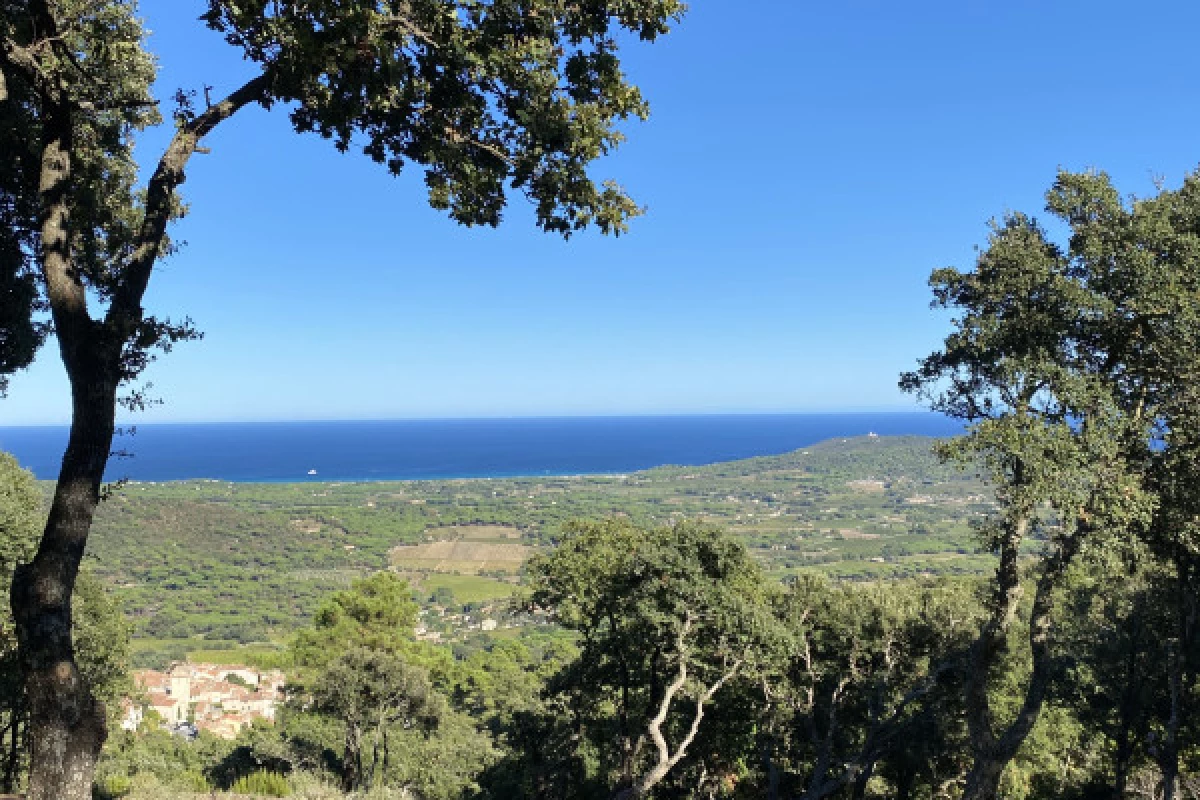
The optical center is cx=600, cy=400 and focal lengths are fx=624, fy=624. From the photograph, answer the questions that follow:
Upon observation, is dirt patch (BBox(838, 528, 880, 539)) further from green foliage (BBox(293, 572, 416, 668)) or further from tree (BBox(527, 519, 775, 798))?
tree (BBox(527, 519, 775, 798))

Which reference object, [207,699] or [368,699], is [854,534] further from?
[368,699]

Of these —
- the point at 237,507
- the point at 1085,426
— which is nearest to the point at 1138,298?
the point at 1085,426

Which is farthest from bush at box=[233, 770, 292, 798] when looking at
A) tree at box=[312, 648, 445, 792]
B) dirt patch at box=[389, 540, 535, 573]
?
dirt patch at box=[389, 540, 535, 573]

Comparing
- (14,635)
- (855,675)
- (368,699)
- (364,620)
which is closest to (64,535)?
(14,635)

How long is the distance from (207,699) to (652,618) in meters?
47.6

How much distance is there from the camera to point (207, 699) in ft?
146

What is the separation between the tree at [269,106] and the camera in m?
3.85

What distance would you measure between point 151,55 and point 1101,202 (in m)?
11.0

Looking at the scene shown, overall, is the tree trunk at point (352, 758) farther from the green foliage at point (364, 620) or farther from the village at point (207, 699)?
the village at point (207, 699)

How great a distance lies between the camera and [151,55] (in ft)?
18.9

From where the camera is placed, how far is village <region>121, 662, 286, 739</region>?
38219mm

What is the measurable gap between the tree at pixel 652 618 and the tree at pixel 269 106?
865 cm

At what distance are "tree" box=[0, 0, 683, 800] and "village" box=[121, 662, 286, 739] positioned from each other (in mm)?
39372

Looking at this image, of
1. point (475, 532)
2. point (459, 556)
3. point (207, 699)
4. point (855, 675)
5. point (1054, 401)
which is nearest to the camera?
point (1054, 401)
